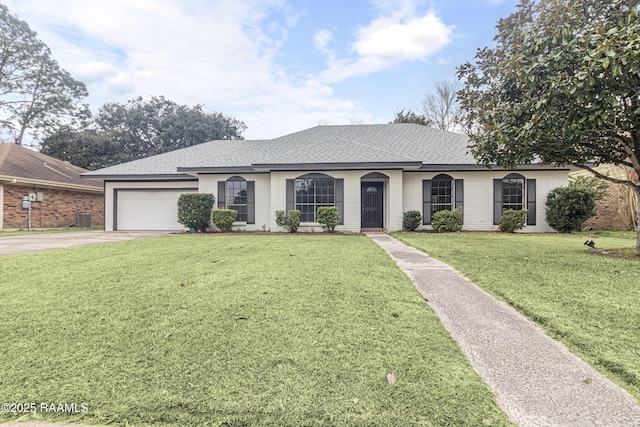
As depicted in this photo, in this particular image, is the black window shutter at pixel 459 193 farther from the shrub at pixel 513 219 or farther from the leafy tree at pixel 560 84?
the leafy tree at pixel 560 84

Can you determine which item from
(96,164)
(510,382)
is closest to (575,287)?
(510,382)

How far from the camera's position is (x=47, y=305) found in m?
3.24

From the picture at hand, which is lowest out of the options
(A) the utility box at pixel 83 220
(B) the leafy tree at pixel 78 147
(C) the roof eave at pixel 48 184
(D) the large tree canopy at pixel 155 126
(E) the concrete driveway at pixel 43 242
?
(E) the concrete driveway at pixel 43 242

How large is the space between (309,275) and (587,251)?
686cm

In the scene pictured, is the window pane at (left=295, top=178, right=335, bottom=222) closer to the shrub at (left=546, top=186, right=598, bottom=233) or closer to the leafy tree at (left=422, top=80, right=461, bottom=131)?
the shrub at (left=546, top=186, right=598, bottom=233)

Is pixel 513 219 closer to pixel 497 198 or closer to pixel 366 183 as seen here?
pixel 497 198

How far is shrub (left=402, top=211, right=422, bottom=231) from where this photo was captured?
12141mm

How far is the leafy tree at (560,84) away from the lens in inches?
176

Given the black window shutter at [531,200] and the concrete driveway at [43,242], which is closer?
the concrete driveway at [43,242]

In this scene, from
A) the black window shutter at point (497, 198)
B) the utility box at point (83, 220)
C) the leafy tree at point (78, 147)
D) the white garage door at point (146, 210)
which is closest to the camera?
the black window shutter at point (497, 198)

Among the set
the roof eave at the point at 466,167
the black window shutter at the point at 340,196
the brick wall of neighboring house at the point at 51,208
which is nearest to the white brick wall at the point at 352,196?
the black window shutter at the point at 340,196

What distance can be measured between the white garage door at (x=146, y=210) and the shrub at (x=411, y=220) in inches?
418

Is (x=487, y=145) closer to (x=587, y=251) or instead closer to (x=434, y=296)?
(x=587, y=251)

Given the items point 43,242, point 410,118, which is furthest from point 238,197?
point 410,118
